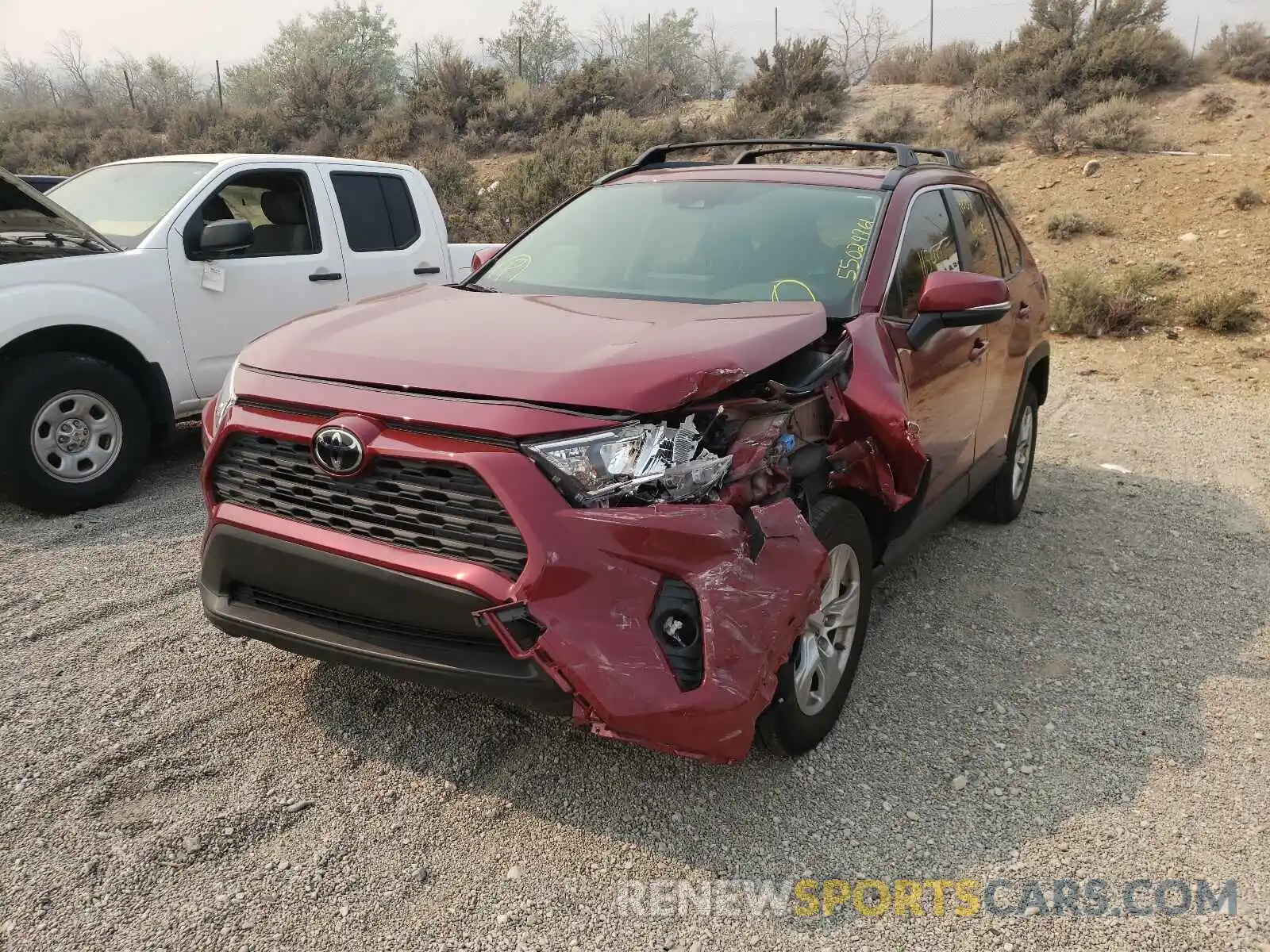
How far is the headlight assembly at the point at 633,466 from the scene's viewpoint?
2459 mm

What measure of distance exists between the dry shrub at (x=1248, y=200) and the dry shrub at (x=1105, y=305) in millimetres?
3520

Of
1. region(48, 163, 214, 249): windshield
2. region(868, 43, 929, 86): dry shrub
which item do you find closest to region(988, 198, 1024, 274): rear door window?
region(48, 163, 214, 249): windshield

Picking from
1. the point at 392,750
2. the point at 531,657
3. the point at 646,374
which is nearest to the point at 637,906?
the point at 531,657

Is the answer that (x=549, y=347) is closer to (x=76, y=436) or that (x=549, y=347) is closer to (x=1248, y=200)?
(x=76, y=436)

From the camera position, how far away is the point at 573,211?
4445 millimetres

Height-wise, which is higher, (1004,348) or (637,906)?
(1004,348)

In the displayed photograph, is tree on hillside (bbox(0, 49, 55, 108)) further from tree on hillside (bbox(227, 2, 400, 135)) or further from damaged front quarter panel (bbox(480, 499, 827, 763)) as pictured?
damaged front quarter panel (bbox(480, 499, 827, 763))

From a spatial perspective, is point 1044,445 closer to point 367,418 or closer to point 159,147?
point 367,418

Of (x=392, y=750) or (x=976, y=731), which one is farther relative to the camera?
(x=976, y=731)

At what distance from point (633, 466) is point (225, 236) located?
3983mm

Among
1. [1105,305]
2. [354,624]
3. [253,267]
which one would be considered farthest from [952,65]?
[354,624]

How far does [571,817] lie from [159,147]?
82.1ft

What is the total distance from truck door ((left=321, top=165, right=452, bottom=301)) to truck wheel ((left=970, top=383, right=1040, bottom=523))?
3.86m

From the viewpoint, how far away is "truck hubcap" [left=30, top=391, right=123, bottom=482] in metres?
4.98
